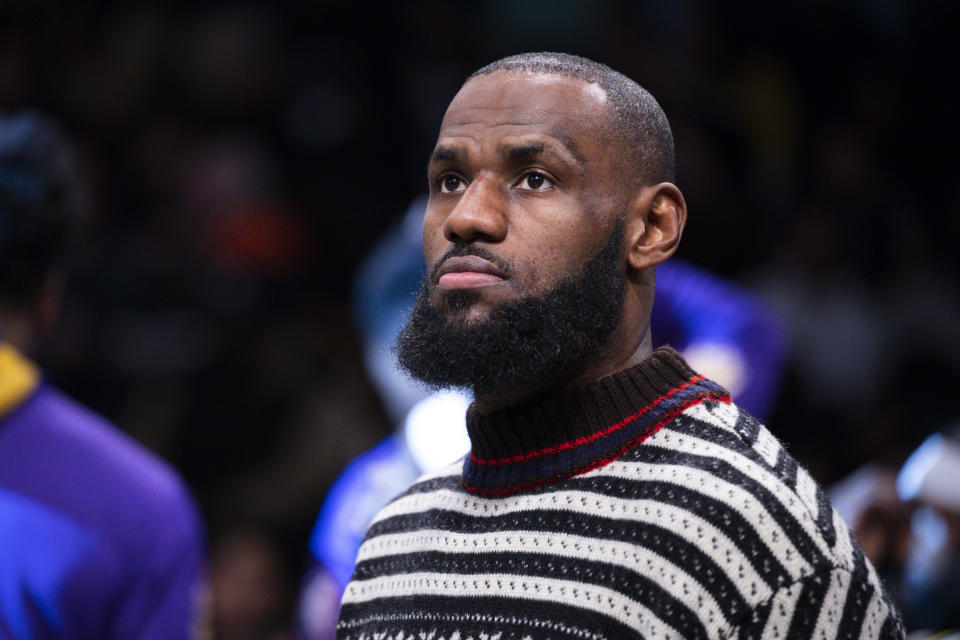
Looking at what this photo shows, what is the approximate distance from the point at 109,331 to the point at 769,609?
469 cm

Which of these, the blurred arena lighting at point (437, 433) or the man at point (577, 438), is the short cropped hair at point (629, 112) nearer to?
the man at point (577, 438)

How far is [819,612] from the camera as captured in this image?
136cm

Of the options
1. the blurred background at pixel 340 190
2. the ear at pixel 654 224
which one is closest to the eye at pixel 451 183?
the ear at pixel 654 224

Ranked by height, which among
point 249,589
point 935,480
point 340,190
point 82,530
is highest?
point 340,190

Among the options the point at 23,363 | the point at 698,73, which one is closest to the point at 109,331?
the point at 698,73

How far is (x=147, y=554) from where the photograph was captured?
2174mm

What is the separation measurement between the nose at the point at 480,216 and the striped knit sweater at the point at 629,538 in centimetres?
23

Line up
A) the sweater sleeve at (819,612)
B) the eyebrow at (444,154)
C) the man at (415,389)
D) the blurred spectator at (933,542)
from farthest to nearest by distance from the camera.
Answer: the man at (415,389) < the blurred spectator at (933,542) < the eyebrow at (444,154) < the sweater sleeve at (819,612)

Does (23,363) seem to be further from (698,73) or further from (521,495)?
(698,73)

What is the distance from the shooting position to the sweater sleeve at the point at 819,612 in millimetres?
1357

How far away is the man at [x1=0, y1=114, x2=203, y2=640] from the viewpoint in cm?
209

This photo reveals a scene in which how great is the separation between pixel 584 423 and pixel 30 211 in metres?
1.24

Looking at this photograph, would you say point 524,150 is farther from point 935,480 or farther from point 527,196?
point 935,480

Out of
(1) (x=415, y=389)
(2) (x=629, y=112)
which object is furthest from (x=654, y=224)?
(1) (x=415, y=389)
